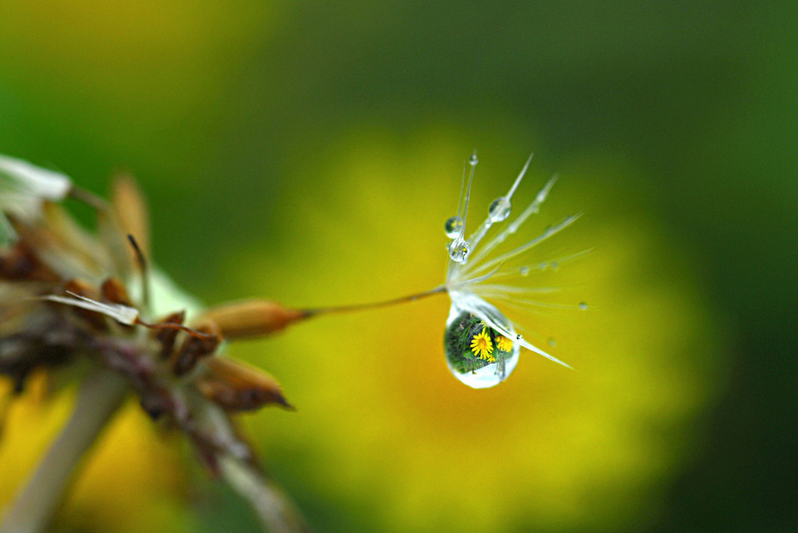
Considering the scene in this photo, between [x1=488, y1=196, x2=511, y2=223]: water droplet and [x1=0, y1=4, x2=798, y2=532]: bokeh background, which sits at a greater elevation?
[x1=0, y1=4, x2=798, y2=532]: bokeh background

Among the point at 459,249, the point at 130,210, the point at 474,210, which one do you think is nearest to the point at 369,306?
the point at 459,249

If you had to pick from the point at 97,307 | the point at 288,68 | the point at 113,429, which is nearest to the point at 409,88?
the point at 288,68

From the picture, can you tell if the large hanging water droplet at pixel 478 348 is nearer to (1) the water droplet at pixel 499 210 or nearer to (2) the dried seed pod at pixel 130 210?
(1) the water droplet at pixel 499 210

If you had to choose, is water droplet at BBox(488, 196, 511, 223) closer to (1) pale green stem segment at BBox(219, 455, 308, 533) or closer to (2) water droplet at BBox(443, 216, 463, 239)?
(2) water droplet at BBox(443, 216, 463, 239)

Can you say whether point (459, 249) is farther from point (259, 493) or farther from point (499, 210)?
point (259, 493)

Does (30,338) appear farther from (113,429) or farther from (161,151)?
(161,151)

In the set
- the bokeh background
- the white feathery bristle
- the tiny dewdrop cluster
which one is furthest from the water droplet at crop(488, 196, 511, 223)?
the bokeh background
